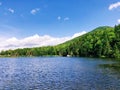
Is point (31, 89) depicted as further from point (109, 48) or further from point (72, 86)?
point (109, 48)

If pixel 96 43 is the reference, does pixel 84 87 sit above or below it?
below

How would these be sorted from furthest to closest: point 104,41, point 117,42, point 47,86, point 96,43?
point 96,43 < point 104,41 < point 117,42 < point 47,86

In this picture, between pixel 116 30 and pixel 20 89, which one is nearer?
pixel 20 89

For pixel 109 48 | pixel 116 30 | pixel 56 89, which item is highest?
pixel 116 30

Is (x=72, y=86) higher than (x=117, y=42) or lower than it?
lower

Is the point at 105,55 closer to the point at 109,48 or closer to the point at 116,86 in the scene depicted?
the point at 109,48

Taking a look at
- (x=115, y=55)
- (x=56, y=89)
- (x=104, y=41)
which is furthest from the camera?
(x=104, y=41)

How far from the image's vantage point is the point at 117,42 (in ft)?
544

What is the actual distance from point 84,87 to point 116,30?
138 metres

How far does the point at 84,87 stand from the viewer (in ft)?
137

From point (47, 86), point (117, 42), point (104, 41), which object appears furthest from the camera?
point (104, 41)

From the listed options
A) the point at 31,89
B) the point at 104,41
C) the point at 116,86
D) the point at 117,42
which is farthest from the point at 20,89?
the point at 104,41

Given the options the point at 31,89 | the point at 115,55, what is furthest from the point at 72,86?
the point at 115,55

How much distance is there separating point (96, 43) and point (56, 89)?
6074 inches
